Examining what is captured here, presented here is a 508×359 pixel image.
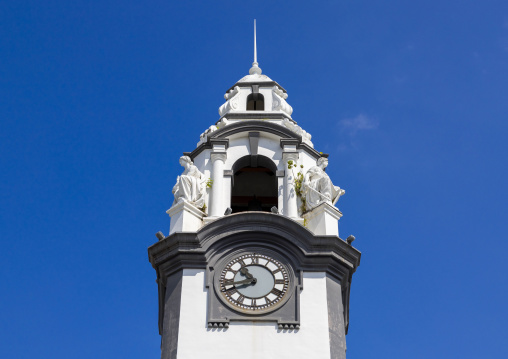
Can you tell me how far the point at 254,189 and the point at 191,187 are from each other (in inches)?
137

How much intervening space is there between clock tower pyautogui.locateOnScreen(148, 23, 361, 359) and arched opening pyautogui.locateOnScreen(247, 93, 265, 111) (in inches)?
72.9

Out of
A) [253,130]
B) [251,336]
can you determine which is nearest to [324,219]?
[253,130]

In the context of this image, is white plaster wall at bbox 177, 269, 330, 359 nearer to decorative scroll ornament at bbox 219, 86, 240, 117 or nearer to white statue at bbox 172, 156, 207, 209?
white statue at bbox 172, 156, 207, 209

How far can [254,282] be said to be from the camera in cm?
3080

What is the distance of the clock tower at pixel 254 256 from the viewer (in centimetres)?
2961

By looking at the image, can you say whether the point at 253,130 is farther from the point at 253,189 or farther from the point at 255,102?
the point at 255,102

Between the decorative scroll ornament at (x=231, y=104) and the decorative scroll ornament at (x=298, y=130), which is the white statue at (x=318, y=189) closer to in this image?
the decorative scroll ornament at (x=298, y=130)

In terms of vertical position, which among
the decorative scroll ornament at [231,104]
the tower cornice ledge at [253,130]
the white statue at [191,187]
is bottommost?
the white statue at [191,187]

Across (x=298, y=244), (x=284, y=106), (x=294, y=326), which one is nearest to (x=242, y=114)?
(x=284, y=106)

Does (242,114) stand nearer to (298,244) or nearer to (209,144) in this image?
(209,144)

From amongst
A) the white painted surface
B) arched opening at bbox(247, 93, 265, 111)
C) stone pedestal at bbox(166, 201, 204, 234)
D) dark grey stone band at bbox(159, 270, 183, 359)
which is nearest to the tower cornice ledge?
the white painted surface

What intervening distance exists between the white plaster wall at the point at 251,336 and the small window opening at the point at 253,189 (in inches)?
224

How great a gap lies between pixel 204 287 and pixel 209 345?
6.03 feet

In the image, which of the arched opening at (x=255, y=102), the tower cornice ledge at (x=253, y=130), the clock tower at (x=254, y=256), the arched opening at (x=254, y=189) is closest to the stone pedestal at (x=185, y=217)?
the clock tower at (x=254, y=256)
